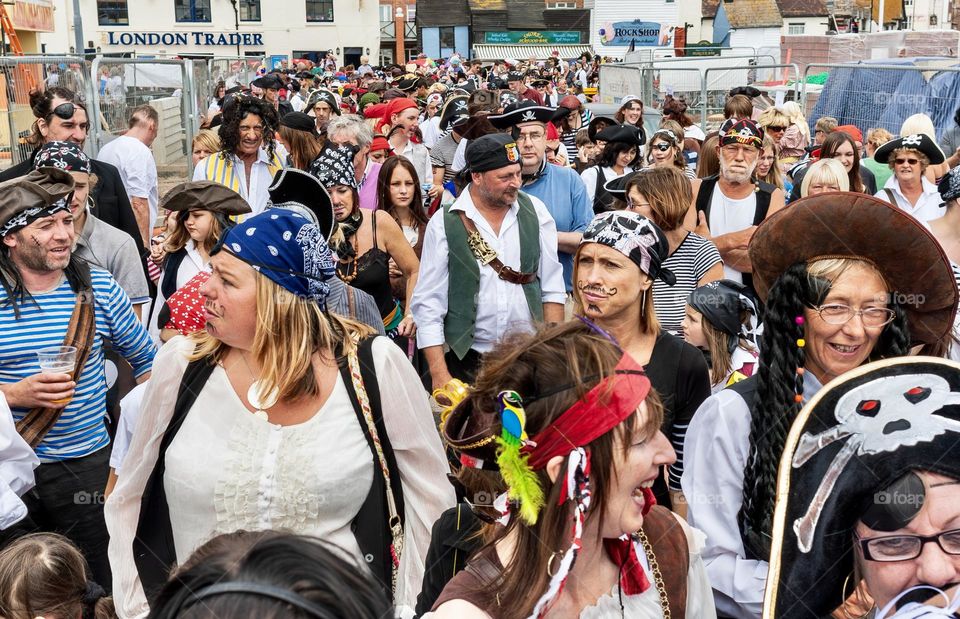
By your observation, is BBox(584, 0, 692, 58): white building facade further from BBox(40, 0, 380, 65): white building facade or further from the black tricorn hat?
the black tricorn hat

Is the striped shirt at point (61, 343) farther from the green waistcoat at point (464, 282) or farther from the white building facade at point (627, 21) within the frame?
the white building facade at point (627, 21)

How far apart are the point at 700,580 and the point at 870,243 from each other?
3.84ft

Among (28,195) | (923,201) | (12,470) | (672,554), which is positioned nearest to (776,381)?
(672,554)

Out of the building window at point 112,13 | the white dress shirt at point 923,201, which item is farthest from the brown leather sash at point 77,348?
the building window at point 112,13

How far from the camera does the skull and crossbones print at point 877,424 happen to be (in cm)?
226

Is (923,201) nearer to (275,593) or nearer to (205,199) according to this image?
(205,199)

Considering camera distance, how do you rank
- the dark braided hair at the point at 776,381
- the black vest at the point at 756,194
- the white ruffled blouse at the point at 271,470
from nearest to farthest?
the dark braided hair at the point at 776,381, the white ruffled blouse at the point at 271,470, the black vest at the point at 756,194

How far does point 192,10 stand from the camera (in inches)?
2562

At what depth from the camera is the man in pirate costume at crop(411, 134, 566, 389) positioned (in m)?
5.82

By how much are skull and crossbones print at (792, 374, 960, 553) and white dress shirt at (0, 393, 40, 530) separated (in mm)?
2991

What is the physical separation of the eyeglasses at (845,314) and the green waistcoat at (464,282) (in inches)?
108

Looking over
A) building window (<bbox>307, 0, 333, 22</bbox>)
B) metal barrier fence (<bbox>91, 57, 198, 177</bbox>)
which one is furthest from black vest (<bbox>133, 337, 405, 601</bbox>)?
building window (<bbox>307, 0, 333, 22</bbox>)

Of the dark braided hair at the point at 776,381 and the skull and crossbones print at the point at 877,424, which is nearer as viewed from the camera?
the skull and crossbones print at the point at 877,424

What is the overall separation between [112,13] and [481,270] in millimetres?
65593
